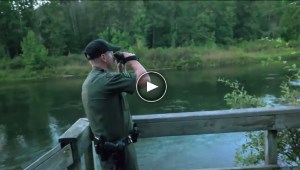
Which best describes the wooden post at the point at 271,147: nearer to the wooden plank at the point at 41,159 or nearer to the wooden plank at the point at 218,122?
the wooden plank at the point at 218,122

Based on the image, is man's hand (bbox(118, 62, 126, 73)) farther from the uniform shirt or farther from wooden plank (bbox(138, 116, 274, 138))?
wooden plank (bbox(138, 116, 274, 138))

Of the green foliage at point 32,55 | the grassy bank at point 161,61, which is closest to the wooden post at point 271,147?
the grassy bank at point 161,61

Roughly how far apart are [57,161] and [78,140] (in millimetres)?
290

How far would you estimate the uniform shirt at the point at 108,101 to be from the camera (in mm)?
2682

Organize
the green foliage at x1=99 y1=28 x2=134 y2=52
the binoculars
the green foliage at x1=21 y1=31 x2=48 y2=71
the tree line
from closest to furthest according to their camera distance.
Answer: the binoculars → the green foliage at x1=21 y1=31 x2=48 y2=71 → the green foliage at x1=99 y1=28 x2=134 y2=52 → the tree line

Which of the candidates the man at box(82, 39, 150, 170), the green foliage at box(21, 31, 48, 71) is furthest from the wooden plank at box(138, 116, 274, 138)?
the green foliage at box(21, 31, 48, 71)

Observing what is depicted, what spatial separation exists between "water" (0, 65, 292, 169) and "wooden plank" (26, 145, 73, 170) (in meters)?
6.39

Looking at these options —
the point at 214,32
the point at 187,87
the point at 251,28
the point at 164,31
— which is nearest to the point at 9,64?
the point at 187,87

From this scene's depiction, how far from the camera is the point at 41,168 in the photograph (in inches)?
88.4

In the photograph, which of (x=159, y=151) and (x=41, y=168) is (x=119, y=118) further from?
(x=159, y=151)

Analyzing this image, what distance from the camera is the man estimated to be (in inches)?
106

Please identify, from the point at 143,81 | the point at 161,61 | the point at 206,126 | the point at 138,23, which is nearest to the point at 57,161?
the point at 143,81

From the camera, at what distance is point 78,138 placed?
8.84ft

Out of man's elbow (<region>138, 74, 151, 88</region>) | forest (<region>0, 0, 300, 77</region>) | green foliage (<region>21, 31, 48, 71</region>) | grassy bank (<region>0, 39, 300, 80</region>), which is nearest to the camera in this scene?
man's elbow (<region>138, 74, 151, 88</region>)
